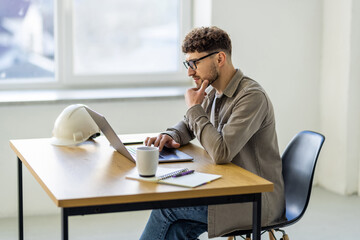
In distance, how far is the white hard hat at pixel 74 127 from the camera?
8.41 ft

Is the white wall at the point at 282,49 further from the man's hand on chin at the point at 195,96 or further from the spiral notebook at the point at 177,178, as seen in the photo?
the spiral notebook at the point at 177,178

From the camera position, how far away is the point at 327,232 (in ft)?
11.5

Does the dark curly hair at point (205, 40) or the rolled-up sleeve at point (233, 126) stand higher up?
A: the dark curly hair at point (205, 40)

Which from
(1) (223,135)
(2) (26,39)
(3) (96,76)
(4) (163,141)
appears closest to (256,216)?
(1) (223,135)

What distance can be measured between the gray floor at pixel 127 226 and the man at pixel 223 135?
949 millimetres

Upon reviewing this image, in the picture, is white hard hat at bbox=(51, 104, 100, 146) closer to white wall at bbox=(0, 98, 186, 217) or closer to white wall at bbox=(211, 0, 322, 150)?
white wall at bbox=(0, 98, 186, 217)

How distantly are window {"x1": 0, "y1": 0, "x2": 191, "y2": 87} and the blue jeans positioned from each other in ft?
6.20

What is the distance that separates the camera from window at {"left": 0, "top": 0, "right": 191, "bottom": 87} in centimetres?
399

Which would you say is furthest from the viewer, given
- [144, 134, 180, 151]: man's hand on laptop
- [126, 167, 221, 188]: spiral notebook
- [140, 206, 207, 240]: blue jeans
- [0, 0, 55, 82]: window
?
[0, 0, 55, 82]: window

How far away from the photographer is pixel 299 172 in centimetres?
254

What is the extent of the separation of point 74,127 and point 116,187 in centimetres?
77

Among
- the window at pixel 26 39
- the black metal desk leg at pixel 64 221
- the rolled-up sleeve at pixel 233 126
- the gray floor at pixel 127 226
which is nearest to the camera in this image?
the black metal desk leg at pixel 64 221

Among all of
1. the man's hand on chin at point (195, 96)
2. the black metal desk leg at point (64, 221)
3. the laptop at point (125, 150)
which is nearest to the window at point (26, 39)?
the laptop at point (125, 150)

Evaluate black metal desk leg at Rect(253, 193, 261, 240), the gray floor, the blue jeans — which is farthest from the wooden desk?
the gray floor
